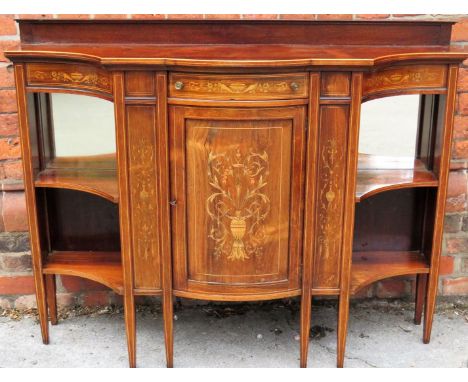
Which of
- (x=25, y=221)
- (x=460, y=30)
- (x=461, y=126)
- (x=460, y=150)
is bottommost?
(x=25, y=221)

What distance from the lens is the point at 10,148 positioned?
113 inches

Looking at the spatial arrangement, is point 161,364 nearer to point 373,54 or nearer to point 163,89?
point 163,89

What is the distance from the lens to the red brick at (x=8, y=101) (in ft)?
9.16

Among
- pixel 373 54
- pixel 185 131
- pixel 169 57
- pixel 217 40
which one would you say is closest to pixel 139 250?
pixel 185 131

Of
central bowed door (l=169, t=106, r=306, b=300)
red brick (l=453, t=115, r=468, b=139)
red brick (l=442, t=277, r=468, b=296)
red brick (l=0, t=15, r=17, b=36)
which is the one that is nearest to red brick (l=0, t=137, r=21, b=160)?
red brick (l=0, t=15, r=17, b=36)

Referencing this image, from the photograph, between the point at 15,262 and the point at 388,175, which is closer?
the point at 388,175

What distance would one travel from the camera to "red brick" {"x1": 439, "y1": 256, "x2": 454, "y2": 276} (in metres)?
3.10

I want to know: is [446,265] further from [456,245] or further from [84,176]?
[84,176]

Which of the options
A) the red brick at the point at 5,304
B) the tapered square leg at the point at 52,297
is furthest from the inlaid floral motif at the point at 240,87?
the red brick at the point at 5,304

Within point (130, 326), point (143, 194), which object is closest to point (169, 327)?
point (130, 326)

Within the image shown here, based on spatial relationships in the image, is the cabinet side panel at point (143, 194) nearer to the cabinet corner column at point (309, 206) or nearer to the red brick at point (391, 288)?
the cabinet corner column at point (309, 206)

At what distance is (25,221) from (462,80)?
6.53 ft

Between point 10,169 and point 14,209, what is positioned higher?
point 10,169

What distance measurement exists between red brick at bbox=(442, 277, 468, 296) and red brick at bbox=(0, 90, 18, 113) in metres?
2.09
